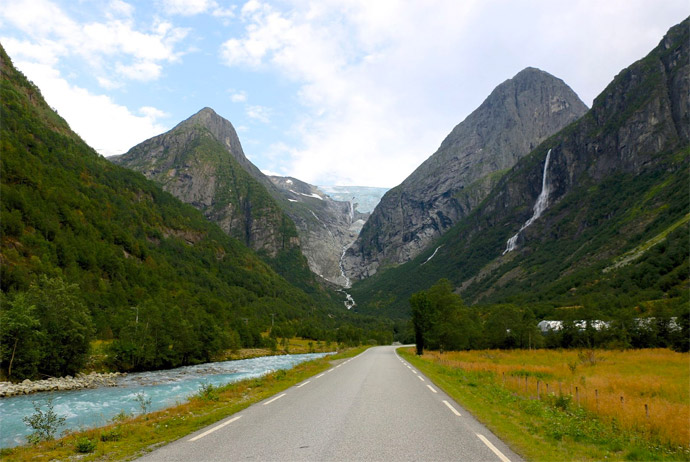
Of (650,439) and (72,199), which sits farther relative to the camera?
(72,199)

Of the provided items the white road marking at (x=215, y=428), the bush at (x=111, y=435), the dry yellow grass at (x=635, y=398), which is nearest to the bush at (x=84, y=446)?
the bush at (x=111, y=435)

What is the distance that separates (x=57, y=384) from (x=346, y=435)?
134 ft

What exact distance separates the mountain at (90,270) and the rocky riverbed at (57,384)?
8.33 ft

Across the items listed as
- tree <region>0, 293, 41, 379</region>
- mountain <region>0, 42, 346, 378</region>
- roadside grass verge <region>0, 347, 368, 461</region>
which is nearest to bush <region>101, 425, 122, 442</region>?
roadside grass verge <region>0, 347, 368, 461</region>

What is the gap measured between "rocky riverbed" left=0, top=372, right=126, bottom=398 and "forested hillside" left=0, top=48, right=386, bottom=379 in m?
2.49

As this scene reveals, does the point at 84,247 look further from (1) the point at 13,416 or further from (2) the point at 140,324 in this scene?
(1) the point at 13,416

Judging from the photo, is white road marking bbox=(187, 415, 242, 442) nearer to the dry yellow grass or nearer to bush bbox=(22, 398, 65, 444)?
bush bbox=(22, 398, 65, 444)

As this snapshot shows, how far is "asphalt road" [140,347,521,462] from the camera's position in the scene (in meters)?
7.67

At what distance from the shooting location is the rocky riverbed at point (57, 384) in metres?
33.9

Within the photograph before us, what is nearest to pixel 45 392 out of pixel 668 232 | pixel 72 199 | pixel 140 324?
pixel 140 324

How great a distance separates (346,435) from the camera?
30.0ft

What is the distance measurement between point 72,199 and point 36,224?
2850cm

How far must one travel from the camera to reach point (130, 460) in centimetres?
780

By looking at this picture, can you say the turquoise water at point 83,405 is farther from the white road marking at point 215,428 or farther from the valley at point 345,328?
the white road marking at point 215,428
